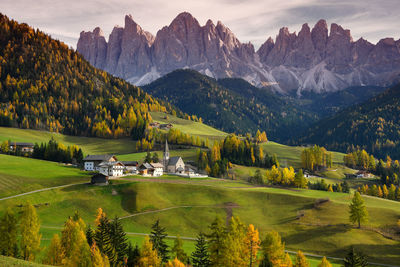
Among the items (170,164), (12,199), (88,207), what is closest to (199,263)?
(88,207)

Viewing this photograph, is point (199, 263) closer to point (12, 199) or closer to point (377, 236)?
point (377, 236)

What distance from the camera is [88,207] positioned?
101438mm

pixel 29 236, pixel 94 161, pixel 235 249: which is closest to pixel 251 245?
pixel 235 249

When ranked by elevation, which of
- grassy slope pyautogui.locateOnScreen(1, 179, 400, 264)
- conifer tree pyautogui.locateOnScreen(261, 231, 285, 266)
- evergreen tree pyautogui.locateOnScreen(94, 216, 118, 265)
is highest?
evergreen tree pyautogui.locateOnScreen(94, 216, 118, 265)

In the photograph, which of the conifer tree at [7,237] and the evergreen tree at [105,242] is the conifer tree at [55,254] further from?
the conifer tree at [7,237]

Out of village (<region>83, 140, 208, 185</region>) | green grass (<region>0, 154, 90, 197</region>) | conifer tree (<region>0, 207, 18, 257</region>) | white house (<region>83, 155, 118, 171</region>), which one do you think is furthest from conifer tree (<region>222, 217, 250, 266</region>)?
white house (<region>83, 155, 118, 171</region>)

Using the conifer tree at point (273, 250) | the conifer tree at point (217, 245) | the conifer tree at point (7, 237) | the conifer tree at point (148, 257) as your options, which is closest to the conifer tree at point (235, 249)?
the conifer tree at point (217, 245)

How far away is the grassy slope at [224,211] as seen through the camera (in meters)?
87.5

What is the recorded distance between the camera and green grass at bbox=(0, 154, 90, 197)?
106 metres

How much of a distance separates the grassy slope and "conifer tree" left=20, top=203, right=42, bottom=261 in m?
13.9

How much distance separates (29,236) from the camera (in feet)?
210

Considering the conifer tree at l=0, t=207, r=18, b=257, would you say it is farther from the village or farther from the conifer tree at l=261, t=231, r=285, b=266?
the village

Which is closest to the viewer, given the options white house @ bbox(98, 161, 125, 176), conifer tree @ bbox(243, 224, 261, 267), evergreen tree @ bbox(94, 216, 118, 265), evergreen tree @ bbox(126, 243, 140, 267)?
evergreen tree @ bbox(126, 243, 140, 267)

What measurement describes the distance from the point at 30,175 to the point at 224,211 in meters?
66.0
